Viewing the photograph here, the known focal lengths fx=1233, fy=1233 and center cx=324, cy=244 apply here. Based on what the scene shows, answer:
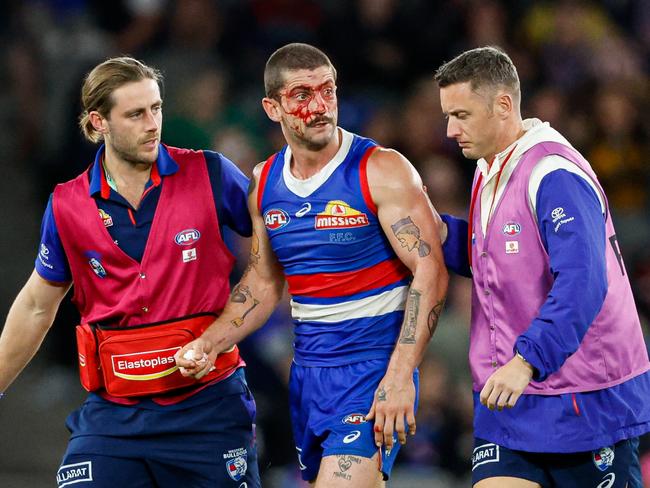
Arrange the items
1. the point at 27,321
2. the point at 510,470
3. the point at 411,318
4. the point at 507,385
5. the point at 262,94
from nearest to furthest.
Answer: the point at 507,385, the point at 510,470, the point at 411,318, the point at 27,321, the point at 262,94

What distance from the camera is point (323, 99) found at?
4.91 m

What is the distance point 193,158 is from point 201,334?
0.75 meters

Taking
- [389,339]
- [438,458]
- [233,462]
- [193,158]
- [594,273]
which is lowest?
[438,458]

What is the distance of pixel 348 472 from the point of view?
15.4 feet

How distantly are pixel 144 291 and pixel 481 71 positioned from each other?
1.60 meters

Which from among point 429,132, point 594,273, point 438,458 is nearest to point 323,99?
point 594,273

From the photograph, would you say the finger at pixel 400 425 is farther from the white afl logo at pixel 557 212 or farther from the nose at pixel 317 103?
the nose at pixel 317 103

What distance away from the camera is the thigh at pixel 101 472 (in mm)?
4918

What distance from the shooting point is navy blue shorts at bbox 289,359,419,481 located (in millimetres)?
4777

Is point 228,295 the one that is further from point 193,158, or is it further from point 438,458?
point 438,458

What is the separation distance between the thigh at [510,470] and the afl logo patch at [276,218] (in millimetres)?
1227

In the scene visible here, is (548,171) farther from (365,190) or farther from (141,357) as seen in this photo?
(141,357)

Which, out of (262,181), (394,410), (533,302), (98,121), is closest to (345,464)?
(394,410)

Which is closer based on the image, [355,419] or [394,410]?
[394,410]
